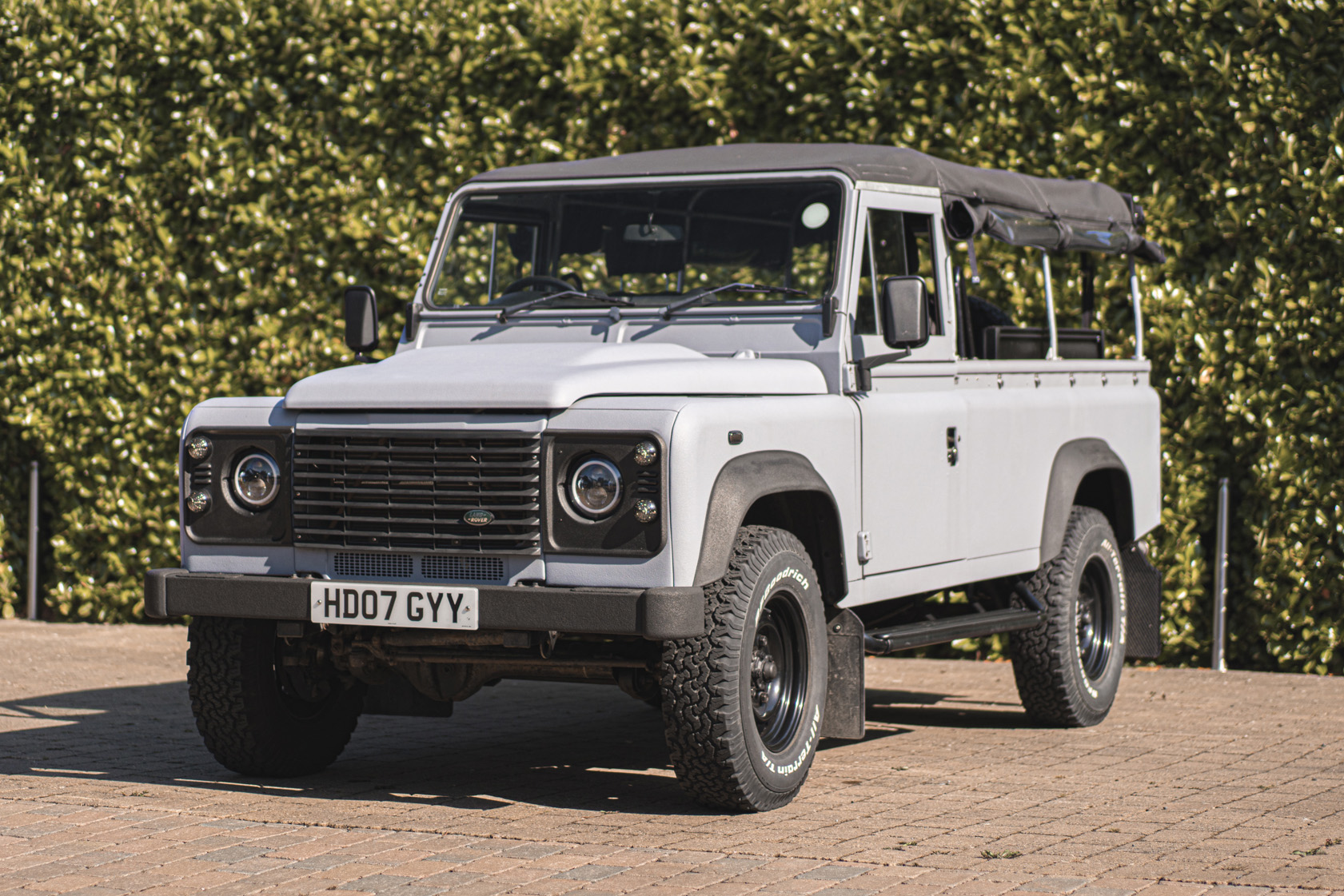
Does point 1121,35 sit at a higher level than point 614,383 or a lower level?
higher

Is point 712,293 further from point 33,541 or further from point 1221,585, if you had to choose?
point 33,541

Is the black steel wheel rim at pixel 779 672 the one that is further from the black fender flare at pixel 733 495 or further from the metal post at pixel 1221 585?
the metal post at pixel 1221 585

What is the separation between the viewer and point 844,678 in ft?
22.5

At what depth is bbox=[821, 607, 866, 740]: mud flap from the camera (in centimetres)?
680

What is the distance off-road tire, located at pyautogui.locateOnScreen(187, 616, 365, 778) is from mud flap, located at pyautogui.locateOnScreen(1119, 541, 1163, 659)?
14.0ft

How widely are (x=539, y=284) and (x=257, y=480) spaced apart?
1694 mm

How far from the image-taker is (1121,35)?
10.2 meters

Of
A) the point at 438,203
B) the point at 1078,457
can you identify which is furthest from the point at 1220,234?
the point at 438,203

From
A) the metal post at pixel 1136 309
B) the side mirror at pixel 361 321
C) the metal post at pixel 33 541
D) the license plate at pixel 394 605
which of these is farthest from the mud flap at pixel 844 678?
the metal post at pixel 33 541

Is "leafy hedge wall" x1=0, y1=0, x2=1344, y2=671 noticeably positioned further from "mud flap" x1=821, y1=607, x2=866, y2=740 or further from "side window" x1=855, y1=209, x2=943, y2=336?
"mud flap" x1=821, y1=607, x2=866, y2=740

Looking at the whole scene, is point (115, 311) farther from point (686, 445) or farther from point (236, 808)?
point (686, 445)

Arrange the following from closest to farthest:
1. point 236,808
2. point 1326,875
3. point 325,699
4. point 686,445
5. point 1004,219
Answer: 1. point 1326,875
2. point 686,445
3. point 236,808
4. point 325,699
5. point 1004,219

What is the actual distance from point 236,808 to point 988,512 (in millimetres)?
3403

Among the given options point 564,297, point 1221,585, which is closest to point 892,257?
point 564,297
